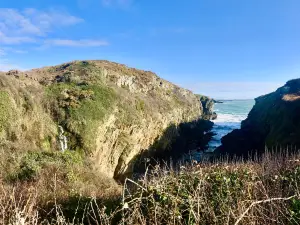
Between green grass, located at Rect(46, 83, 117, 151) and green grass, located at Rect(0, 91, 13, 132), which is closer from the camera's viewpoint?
green grass, located at Rect(0, 91, 13, 132)

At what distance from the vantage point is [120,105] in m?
31.1

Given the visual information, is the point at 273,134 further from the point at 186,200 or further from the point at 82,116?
the point at 186,200

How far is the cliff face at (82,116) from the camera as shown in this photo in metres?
21.2

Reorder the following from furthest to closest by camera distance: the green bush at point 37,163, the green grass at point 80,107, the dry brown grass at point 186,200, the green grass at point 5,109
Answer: the green grass at point 80,107 < the green grass at point 5,109 < the green bush at point 37,163 < the dry brown grass at point 186,200

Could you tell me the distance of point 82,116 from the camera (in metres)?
25.8

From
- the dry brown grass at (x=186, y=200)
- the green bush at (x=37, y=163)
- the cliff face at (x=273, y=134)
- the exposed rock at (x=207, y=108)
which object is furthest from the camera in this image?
the exposed rock at (x=207, y=108)

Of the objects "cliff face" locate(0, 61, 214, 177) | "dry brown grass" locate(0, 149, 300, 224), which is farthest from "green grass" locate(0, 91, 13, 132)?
"dry brown grass" locate(0, 149, 300, 224)

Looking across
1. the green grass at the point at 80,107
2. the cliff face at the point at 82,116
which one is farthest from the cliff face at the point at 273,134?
the green grass at the point at 80,107

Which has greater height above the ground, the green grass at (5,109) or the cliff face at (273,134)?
the green grass at (5,109)

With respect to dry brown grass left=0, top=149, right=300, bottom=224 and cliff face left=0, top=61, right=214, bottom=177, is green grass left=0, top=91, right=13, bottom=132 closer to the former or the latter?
cliff face left=0, top=61, right=214, bottom=177

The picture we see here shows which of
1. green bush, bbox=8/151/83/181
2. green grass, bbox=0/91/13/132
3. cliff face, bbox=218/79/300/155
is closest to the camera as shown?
green bush, bbox=8/151/83/181

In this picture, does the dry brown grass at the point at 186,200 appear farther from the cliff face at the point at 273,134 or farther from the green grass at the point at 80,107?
the cliff face at the point at 273,134

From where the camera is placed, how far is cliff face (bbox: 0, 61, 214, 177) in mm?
21203

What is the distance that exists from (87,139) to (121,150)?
581 centimetres
